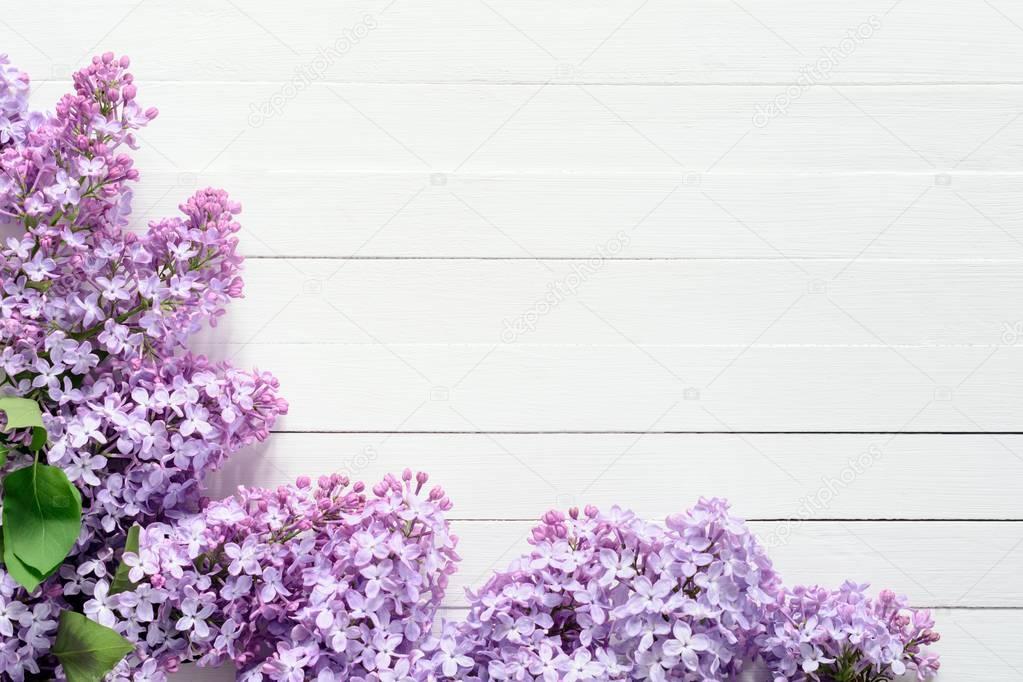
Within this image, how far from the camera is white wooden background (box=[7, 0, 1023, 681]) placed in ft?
5.16

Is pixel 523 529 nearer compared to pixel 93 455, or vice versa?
pixel 93 455

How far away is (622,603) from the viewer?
1.40 m

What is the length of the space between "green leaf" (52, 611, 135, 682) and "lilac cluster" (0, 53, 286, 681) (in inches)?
0.8

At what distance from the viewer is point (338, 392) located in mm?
1570

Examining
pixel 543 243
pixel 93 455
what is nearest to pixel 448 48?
pixel 543 243

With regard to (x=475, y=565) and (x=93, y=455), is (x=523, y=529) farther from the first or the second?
(x=93, y=455)

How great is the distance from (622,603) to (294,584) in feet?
1.65

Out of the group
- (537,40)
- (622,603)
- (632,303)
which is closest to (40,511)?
(622,603)

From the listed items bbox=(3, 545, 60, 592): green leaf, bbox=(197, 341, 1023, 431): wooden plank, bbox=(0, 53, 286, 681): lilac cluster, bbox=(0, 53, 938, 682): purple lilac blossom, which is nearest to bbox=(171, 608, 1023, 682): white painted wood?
bbox=(0, 53, 938, 682): purple lilac blossom

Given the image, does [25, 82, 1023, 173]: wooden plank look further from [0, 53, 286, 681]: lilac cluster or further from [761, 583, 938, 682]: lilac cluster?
[761, 583, 938, 682]: lilac cluster

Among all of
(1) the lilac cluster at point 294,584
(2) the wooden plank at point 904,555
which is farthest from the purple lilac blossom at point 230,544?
(2) the wooden plank at point 904,555

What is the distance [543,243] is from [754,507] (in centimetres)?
58

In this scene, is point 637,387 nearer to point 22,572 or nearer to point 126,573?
point 126,573

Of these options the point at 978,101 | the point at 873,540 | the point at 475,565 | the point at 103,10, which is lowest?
the point at 475,565
